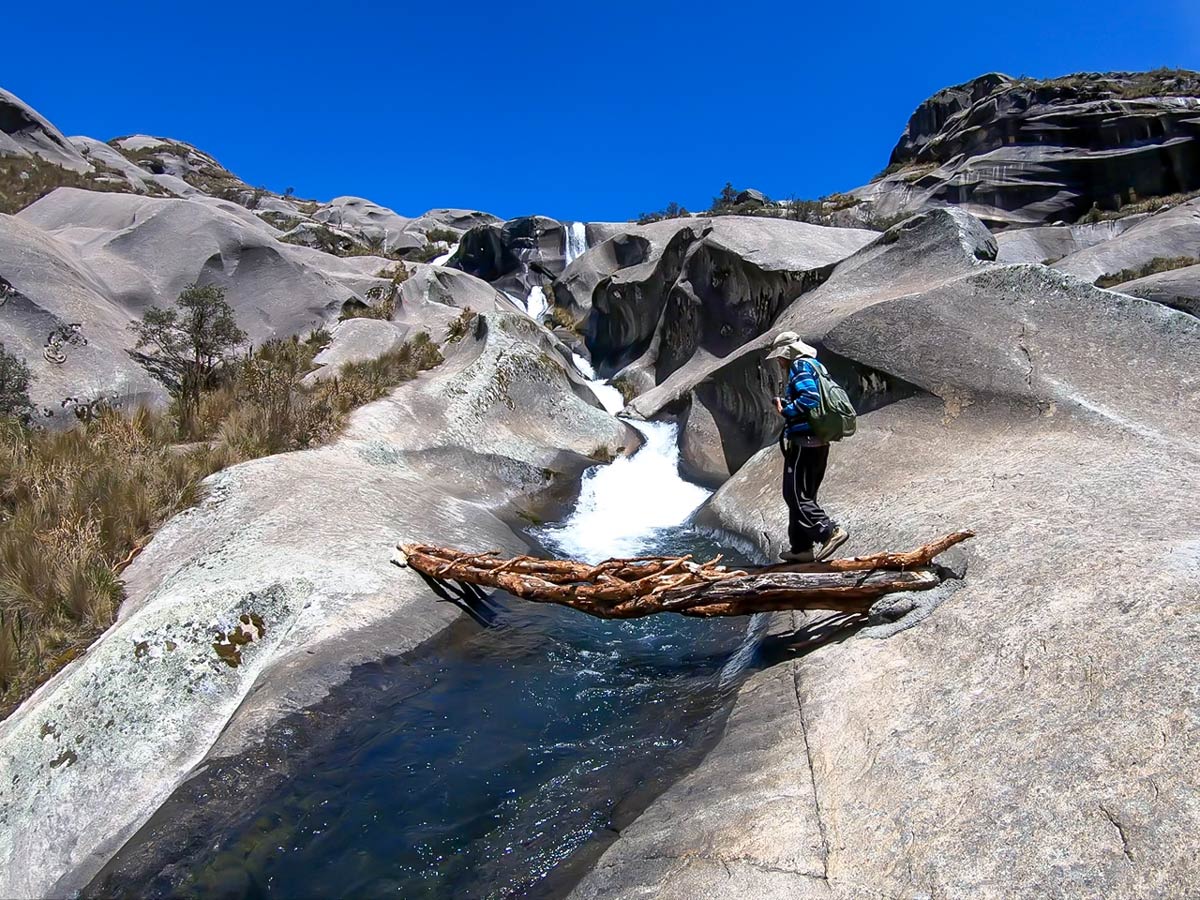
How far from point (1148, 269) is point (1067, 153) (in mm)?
23444

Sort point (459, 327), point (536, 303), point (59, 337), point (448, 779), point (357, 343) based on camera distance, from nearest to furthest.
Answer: point (448, 779)
point (59, 337)
point (357, 343)
point (459, 327)
point (536, 303)

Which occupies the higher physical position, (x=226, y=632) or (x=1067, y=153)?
(x=1067, y=153)

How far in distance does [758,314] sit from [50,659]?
16.2 m

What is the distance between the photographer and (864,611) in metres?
5.99

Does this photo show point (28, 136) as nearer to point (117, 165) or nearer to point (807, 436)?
point (117, 165)

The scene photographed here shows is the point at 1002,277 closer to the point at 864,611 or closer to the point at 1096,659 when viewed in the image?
the point at 864,611

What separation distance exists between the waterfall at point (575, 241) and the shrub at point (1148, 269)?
91.6ft

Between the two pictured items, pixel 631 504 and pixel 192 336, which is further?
pixel 192 336

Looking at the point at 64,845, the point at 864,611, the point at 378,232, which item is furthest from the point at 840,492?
the point at 378,232

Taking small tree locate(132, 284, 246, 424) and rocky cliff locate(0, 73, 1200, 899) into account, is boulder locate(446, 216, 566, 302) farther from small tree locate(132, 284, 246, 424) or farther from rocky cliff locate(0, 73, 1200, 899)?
small tree locate(132, 284, 246, 424)

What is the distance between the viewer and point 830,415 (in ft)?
21.7

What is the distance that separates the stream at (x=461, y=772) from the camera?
4.64 m

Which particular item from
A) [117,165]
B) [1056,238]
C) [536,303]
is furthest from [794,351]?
[117,165]

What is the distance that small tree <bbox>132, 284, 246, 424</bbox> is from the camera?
47.5 feet
